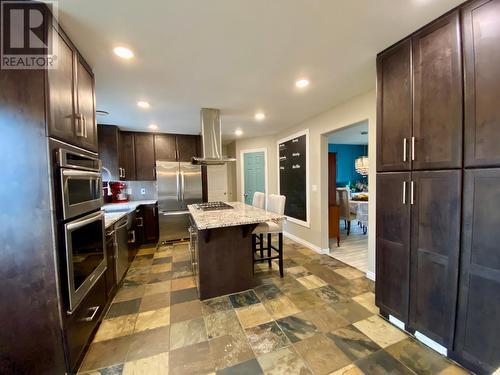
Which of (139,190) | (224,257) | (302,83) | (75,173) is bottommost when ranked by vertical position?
(224,257)

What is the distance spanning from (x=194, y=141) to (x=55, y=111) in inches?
142

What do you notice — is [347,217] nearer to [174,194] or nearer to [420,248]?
[420,248]

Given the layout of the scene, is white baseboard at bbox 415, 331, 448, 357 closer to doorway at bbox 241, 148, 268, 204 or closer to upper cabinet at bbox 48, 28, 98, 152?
upper cabinet at bbox 48, 28, 98, 152

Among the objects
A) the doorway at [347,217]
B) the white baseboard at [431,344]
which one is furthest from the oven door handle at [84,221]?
the doorway at [347,217]

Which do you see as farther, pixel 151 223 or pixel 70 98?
pixel 151 223

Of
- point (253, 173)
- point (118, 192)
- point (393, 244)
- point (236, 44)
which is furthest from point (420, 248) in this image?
point (118, 192)

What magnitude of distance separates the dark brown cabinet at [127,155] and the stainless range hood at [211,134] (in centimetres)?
209

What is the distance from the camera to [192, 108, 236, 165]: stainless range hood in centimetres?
320

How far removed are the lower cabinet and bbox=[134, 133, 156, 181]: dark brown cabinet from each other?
4352 mm

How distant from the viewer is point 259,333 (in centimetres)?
178

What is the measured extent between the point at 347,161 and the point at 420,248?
20.1 ft

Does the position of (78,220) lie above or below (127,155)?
below

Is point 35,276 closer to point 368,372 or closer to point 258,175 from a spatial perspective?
point 368,372

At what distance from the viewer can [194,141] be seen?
4.86 m
